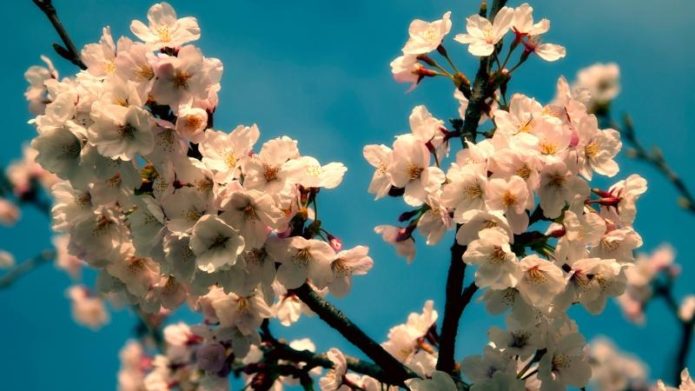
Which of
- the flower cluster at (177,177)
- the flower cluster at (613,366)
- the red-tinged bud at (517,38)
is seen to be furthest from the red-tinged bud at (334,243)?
the flower cluster at (613,366)

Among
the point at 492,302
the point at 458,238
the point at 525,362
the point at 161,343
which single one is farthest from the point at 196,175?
the point at 161,343

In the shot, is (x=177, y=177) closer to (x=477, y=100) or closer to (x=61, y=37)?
(x=61, y=37)

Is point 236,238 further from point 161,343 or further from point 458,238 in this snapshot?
point 161,343

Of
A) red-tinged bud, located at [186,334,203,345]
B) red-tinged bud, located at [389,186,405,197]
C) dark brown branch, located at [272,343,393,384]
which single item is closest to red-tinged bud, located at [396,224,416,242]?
red-tinged bud, located at [389,186,405,197]

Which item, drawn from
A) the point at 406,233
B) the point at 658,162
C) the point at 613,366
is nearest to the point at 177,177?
the point at 406,233

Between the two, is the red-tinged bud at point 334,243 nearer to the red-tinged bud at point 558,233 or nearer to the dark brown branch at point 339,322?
the dark brown branch at point 339,322

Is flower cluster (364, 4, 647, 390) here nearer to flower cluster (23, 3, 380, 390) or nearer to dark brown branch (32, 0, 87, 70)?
flower cluster (23, 3, 380, 390)
